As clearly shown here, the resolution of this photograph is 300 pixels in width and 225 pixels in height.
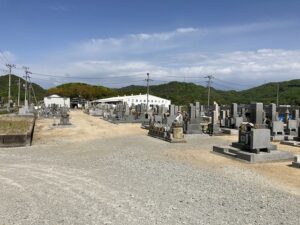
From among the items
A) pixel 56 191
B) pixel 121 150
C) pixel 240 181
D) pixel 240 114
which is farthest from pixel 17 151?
pixel 240 114

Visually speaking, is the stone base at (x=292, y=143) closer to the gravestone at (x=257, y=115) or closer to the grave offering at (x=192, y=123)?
the gravestone at (x=257, y=115)

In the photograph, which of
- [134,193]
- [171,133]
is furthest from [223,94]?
[134,193]

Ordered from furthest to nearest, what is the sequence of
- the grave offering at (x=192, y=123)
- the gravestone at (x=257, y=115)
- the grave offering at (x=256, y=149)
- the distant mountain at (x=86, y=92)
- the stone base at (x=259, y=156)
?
the distant mountain at (x=86, y=92), the grave offering at (x=192, y=123), the gravestone at (x=257, y=115), the grave offering at (x=256, y=149), the stone base at (x=259, y=156)

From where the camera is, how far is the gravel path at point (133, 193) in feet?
23.4

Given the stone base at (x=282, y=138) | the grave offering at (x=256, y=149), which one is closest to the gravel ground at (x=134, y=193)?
the grave offering at (x=256, y=149)

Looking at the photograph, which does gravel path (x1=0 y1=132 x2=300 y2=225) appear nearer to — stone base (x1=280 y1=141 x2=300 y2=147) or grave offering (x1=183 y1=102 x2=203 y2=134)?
stone base (x1=280 y1=141 x2=300 y2=147)

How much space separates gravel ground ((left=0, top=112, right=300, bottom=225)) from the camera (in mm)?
7141

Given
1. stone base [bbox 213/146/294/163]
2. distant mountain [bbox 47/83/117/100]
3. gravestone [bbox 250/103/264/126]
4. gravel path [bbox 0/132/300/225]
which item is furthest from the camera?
distant mountain [bbox 47/83/117/100]

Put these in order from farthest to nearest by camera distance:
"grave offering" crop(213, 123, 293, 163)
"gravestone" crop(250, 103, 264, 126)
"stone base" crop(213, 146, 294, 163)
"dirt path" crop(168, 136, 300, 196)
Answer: "gravestone" crop(250, 103, 264, 126) < "grave offering" crop(213, 123, 293, 163) < "stone base" crop(213, 146, 294, 163) < "dirt path" crop(168, 136, 300, 196)

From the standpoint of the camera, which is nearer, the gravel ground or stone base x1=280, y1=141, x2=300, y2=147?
the gravel ground

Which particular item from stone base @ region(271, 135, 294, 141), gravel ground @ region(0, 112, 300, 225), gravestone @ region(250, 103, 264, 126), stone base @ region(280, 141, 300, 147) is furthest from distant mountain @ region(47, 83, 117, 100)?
gravel ground @ region(0, 112, 300, 225)

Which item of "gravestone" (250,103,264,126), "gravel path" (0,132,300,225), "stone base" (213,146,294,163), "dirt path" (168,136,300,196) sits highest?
"gravestone" (250,103,264,126)

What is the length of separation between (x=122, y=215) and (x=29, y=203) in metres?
2.28

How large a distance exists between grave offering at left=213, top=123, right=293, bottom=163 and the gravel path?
2.14m
